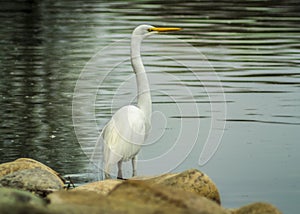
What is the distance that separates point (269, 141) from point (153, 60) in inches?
332

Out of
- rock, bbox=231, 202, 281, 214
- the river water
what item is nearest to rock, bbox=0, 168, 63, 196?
the river water

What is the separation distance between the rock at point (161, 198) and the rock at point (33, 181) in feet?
9.46

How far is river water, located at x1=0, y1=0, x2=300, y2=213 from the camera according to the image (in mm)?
11984

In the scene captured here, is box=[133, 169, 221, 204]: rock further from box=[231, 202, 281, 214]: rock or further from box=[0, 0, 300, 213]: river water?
box=[231, 202, 281, 214]: rock

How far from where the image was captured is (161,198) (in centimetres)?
628

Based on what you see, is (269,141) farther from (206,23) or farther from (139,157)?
(206,23)

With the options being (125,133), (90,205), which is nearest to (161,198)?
(90,205)

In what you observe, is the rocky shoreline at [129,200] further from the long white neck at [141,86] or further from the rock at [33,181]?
the long white neck at [141,86]

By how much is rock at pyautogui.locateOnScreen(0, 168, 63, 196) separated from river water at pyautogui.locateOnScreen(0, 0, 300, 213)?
1519 mm

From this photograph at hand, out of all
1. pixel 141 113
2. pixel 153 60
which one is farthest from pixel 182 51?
pixel 141 113

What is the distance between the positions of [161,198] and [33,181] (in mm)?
3291

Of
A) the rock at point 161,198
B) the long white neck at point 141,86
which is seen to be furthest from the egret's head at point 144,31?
the rock at point 161,198

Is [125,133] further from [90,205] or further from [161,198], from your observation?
[90,205]

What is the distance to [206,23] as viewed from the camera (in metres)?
28.9
